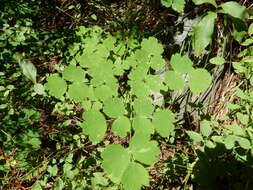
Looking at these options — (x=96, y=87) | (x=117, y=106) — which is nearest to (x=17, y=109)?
(x=96, y=87)

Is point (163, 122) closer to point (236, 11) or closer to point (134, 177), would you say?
point (134, 177)

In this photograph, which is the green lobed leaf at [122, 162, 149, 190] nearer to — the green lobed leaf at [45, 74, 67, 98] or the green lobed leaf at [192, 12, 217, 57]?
the green lobed leaf at [45, 74, 67, 98]

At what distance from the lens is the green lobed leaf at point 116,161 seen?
110 centimetres

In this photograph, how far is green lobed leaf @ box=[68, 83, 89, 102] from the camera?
4.50 ft

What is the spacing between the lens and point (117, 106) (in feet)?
4.20

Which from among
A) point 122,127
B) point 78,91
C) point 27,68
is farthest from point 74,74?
point 122,127

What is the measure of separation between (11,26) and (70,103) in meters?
1.13

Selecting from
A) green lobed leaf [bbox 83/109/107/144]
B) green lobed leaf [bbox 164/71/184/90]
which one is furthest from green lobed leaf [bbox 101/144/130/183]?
green lobed leaf [bbox 164/71/184/90]

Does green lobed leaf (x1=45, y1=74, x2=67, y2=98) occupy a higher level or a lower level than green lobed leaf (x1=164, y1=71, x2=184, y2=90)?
higher

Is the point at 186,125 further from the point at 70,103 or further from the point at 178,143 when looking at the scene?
the point at 70,103

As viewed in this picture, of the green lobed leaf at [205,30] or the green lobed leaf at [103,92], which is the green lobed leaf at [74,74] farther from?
the green lobed leaf at [205,30]

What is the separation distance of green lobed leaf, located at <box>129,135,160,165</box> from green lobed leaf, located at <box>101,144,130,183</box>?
1.7 inches

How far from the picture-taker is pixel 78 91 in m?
1.37

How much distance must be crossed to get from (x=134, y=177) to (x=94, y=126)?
1.03 ft
